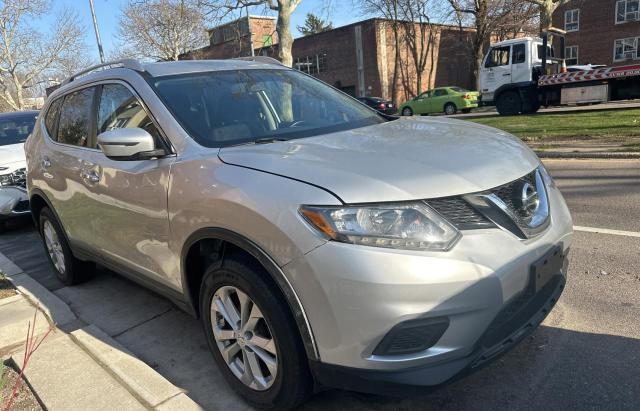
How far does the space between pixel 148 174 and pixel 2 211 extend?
524cm

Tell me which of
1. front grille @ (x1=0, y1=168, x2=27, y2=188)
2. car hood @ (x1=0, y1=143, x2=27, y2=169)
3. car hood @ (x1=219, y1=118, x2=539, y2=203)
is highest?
car hood @ (x1=219, y1=118, x2=539, y2=203)

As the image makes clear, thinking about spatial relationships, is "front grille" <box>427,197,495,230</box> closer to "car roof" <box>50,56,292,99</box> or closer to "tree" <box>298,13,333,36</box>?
"car roof" <box>50,56,292,99</box>

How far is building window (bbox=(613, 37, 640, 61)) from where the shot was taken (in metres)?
35.6

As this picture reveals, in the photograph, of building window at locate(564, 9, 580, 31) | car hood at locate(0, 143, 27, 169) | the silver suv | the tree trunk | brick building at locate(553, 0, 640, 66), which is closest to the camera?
the silver suv

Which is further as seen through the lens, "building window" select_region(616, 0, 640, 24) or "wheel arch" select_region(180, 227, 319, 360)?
"building window" select_region(616, 0, 640, 24)

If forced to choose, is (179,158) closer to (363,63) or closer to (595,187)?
(595,187)

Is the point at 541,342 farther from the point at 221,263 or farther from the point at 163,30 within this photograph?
the point at 163,30

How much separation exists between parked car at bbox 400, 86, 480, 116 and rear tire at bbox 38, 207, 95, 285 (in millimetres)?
23259

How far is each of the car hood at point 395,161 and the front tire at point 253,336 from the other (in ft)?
1.71

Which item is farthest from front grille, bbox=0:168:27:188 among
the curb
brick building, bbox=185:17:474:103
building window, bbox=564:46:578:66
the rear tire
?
building window, bbox=564:46:578:66

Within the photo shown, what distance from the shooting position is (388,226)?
6.47 ft

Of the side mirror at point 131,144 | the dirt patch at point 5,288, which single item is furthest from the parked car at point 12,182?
the side mirror at point 131,144

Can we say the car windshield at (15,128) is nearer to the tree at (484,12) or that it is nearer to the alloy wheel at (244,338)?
the alloy wheel at (244,338)

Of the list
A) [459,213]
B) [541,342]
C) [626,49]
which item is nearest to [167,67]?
[459,213]
